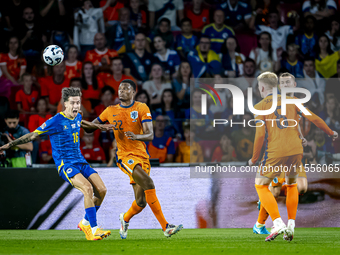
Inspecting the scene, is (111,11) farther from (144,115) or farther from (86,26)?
(144,115)

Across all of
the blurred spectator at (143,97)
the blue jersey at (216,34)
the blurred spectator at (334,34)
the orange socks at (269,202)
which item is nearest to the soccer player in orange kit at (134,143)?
the orange socks at (269,202)

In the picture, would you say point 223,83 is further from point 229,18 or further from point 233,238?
point 233,238

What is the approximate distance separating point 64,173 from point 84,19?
21.1 feet

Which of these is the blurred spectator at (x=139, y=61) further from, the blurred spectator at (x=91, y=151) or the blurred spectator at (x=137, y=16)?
the blurred spectator at (x=91, y=151)

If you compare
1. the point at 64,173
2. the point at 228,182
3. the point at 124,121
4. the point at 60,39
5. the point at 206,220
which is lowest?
the point at 206,220

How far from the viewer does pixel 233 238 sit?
6352 millimetres

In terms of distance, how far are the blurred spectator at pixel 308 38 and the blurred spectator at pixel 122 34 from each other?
13.6 ft

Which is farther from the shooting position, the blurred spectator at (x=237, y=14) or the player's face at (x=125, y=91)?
the blurred spectator at (x=237, y=14)

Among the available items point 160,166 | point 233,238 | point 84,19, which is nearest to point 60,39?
point 84,19

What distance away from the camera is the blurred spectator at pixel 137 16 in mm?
11961

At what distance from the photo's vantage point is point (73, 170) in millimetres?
6109

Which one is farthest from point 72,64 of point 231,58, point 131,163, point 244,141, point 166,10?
point 131,163

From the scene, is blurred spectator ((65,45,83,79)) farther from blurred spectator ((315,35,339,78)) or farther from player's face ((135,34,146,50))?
blurred spectator ((315,35,339,78))

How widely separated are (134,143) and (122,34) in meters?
5.73
